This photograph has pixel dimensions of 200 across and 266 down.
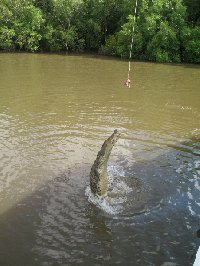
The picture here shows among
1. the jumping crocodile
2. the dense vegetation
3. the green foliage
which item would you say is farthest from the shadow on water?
the dense vegetation

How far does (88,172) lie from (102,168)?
5.94 feet

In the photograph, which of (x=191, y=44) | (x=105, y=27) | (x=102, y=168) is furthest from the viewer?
(x=105, y=27)

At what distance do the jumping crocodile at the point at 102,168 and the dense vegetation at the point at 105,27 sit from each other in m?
22.4

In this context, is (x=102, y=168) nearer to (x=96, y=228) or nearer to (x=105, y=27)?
(x=96, y=228)

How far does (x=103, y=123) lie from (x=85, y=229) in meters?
6.92

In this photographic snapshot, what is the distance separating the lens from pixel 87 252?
6.47 m

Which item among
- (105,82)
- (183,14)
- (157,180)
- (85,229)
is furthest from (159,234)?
(183,14)

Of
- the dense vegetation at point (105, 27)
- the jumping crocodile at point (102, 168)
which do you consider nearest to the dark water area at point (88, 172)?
the jumping crocodile at point (102, 168)

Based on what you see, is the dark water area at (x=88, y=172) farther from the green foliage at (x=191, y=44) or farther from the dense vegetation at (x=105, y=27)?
the dense vegetation at (x=105, y=27)

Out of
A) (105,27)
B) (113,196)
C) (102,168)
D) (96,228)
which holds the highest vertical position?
(105,27)

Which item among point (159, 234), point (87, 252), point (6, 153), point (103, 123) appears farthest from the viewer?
point (103, 123)

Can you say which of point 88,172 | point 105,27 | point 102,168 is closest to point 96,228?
point 102,168

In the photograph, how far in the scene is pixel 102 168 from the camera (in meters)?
7.86

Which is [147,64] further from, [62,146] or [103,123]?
[62,146]
